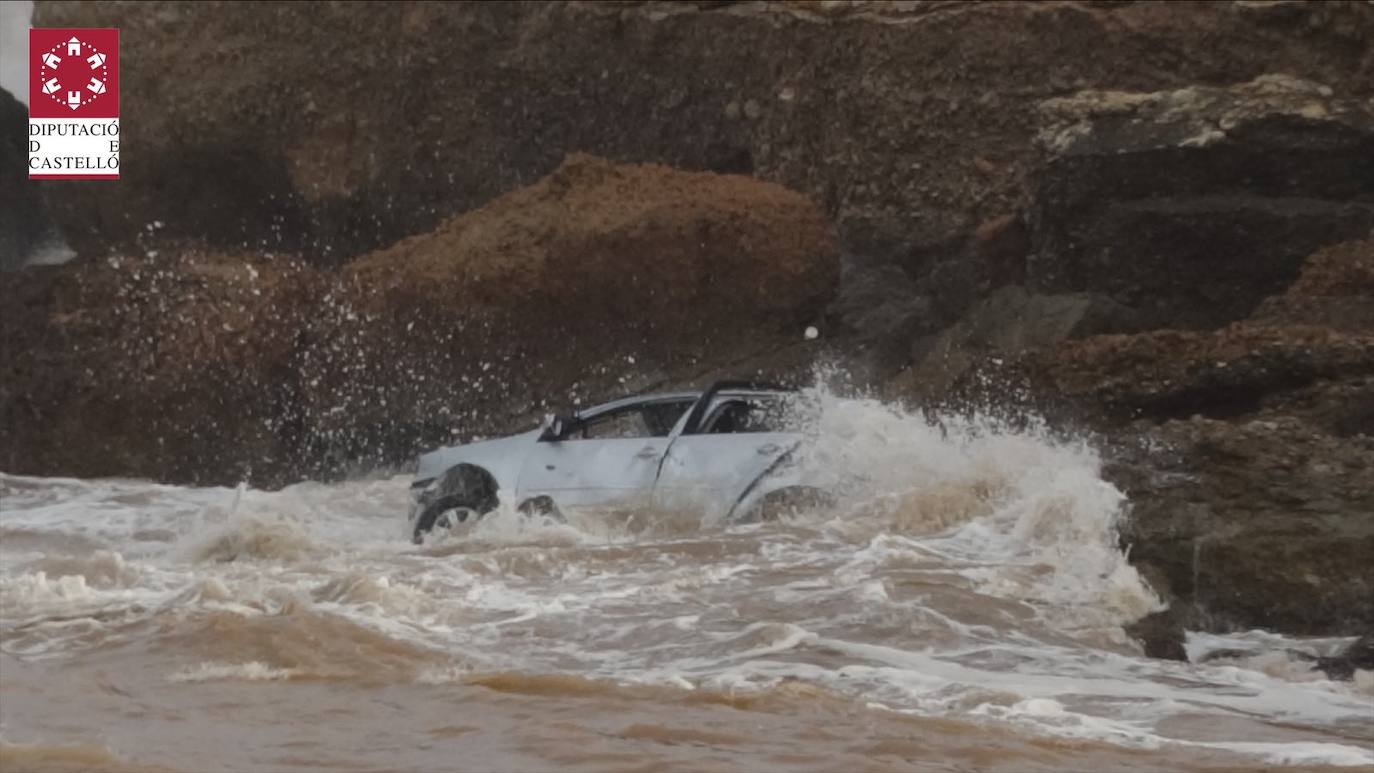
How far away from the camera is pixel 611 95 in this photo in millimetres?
19391

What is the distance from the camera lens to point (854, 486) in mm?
11320

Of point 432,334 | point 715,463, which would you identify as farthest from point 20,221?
point 715,463

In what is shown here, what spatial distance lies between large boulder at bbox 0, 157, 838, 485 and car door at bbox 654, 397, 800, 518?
16.6 ft

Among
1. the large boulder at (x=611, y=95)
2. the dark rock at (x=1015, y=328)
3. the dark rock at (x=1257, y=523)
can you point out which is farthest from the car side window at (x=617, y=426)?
the large boulder at (x=611, y=95)

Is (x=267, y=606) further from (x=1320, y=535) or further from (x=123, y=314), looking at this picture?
(x=123, y=314)

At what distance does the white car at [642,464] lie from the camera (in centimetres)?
1120

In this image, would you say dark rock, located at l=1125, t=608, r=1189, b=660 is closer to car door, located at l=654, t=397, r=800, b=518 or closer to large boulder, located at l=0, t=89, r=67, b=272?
car door, located at l=654, t=397, r=800, b=518

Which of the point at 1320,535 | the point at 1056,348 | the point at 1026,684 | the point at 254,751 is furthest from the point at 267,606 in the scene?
the point at 1056,348

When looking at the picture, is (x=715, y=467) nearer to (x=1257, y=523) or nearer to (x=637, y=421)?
(x=637, y=421)

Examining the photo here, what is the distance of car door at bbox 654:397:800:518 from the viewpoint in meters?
11.2

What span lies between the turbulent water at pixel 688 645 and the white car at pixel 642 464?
143 mm

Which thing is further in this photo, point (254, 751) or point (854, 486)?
point (854, 486)

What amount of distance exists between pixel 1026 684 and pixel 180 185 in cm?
1498

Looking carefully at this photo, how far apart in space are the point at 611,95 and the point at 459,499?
820cm
